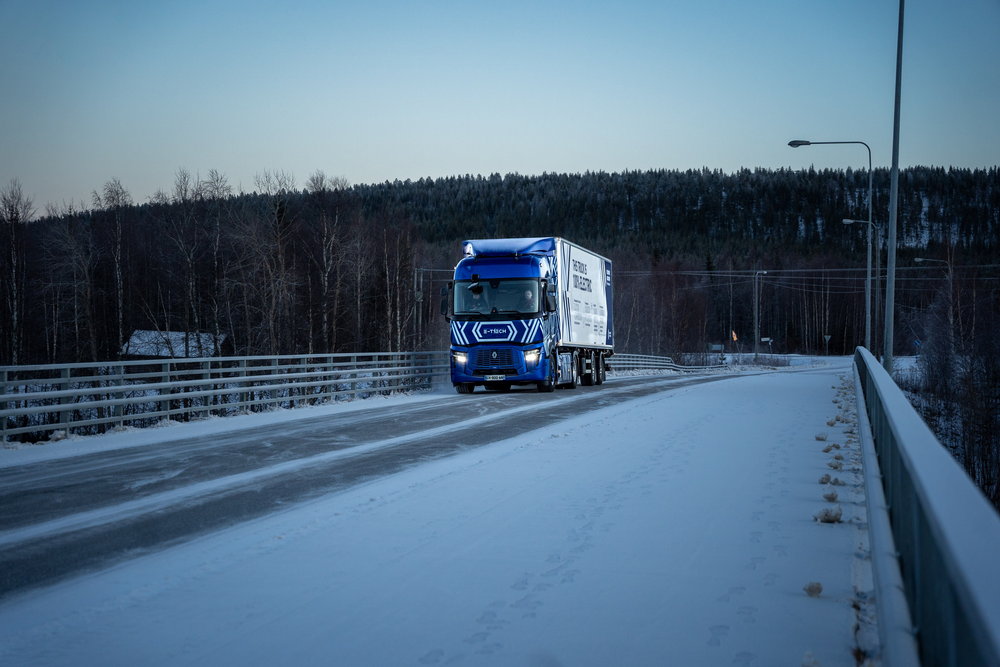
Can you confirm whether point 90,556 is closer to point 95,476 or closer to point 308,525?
point 308,525

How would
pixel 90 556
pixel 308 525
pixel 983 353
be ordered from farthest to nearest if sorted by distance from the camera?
pixel 983 353, pixel 308 525, pixel 90 556

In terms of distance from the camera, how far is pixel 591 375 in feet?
101

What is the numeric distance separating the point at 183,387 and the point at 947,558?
86.4 ft

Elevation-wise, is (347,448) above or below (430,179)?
below

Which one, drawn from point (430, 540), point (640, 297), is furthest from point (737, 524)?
point (640, 297)

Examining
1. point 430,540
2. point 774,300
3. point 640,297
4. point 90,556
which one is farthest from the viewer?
point 774,300

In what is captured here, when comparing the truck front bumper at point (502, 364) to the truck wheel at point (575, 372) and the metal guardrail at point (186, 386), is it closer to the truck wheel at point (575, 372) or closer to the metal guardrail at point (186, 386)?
the metal guardrail at point (186, 386)

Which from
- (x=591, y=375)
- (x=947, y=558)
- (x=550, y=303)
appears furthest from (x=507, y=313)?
(x=947, y=558)

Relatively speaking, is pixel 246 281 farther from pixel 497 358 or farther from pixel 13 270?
pixel 497 358

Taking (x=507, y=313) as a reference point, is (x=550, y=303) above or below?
above

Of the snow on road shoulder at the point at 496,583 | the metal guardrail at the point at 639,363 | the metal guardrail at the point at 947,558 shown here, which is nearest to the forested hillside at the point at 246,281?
the metal guardrail at the point at 639,363

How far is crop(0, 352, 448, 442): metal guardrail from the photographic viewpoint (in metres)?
13.6

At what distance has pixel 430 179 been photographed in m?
169

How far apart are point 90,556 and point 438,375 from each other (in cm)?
2360
